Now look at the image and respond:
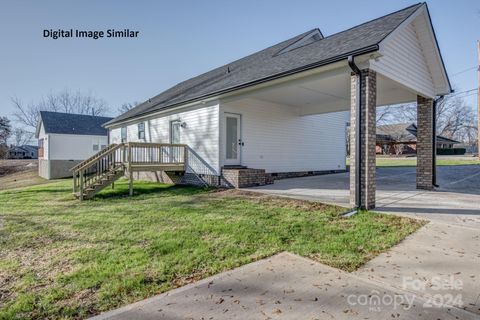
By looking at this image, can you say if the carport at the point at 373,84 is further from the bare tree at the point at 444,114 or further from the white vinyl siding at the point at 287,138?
the bare tree at the point at 444,114

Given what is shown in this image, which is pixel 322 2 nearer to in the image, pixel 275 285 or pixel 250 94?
pixel 250 94

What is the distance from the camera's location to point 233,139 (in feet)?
34.3

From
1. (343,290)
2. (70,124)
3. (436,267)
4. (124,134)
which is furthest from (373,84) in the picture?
(70,124)

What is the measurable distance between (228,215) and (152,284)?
109 inches

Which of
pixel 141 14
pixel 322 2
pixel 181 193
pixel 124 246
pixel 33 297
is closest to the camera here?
pixel 33 297

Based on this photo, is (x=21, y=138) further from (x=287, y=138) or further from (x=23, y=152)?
→ (x=287, y=138)

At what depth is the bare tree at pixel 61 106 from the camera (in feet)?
140

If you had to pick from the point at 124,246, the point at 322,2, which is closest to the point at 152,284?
the point at 124,246

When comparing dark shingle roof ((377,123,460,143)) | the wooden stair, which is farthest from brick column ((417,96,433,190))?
dark shingle roof ((377,123,460,143))

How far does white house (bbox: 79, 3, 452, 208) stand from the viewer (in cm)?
570

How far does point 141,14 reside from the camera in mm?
11195

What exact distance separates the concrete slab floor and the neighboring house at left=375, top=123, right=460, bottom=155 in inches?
1672

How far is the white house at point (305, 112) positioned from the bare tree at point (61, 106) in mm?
38553

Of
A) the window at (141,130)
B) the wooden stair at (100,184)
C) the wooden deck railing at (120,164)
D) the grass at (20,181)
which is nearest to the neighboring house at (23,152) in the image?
the grass at (20,181)
